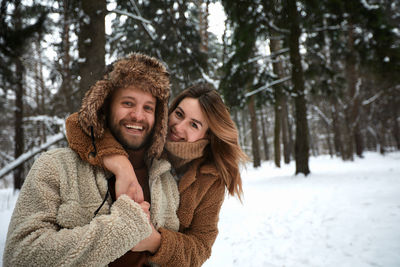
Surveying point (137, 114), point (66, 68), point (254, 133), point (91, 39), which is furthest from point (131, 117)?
point (254, 133)

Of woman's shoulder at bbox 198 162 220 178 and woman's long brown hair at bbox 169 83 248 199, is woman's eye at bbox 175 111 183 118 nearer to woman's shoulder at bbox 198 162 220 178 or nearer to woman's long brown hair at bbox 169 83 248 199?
woman's long brown hair at bbox 169 83 248 199

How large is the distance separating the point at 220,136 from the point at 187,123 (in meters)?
0.35

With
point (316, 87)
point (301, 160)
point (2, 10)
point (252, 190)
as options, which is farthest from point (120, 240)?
point (316, 87)

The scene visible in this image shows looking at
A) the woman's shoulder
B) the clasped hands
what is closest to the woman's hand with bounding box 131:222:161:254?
the clasped hands

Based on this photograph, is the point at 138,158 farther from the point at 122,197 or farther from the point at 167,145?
the point at 122,197

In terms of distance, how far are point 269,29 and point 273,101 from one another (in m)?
3.06

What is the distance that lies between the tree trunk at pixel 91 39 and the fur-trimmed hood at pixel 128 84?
1.80 m

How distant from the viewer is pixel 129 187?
52.1 inches

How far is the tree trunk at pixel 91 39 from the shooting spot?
10.7ft

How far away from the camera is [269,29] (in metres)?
7.43

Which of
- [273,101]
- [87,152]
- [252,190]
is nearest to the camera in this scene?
[87,152]

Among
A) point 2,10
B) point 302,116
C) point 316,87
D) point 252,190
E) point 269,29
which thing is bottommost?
point 252,190

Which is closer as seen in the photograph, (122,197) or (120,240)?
(120,240)

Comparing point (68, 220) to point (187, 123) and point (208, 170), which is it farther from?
point (187, 123)
